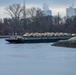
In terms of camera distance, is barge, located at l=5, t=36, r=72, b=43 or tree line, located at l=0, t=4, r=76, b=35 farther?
tree line, located at l=0, t=4, r=76, b=35

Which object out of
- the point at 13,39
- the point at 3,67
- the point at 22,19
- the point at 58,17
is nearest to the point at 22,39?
the point at 13,39

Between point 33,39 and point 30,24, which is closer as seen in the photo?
point 33,39

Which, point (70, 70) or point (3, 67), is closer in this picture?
point (70, 70)

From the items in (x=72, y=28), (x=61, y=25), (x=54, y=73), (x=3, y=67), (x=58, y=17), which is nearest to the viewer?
(x=54, y=73)

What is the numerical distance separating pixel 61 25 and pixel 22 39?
214ft

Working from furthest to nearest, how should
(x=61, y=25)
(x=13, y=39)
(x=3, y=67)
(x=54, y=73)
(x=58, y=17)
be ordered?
(x=58, y=17) → (x=61, y=25) → (x=13, y=39) → (x=3, y=67) → (x=54, y=73)

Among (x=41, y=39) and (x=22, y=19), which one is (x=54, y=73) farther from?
(x=22, y=19)

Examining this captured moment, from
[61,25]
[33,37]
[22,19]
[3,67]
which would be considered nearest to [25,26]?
[22,19]

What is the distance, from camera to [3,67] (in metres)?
23.7

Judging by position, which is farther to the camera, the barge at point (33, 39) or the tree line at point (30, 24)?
the tree line at point (30, 24)

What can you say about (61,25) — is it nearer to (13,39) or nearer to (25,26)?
(25,26)

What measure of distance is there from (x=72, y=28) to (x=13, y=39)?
5741 cm

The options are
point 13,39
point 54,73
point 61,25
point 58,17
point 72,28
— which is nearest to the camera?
point 54,73

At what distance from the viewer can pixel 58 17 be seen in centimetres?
15088
